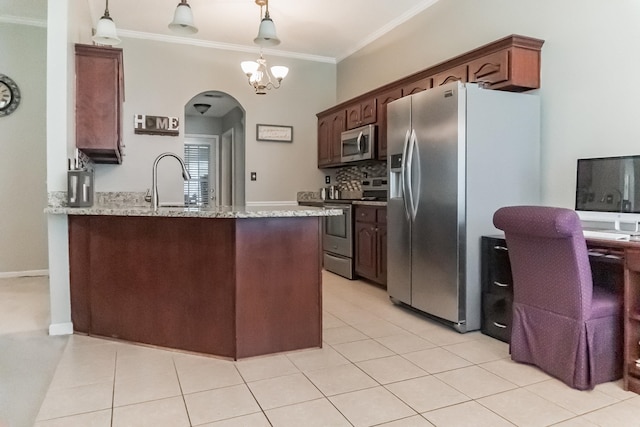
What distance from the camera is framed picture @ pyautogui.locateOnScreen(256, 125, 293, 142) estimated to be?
5938mm

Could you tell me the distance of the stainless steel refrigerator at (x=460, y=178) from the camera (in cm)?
307

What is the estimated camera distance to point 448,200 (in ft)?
10.3

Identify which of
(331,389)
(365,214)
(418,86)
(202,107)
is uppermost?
(202,107)

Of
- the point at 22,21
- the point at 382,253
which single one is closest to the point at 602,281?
the point at 382,253

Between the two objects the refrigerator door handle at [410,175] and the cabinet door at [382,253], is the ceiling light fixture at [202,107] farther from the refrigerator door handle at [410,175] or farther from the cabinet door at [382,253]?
the refrigerator door handle at [410,175]

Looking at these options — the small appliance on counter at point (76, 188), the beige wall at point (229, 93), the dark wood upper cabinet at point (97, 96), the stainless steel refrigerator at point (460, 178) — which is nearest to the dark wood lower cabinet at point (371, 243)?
the stainless steel refrigerator at point (460, 178)

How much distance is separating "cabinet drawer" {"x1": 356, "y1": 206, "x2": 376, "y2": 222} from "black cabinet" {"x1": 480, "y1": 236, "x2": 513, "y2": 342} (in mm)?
1595

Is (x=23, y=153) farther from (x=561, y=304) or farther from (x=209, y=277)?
(x=561, y=304)

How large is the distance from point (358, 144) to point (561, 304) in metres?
3.10

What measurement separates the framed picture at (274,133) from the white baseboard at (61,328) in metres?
3.50

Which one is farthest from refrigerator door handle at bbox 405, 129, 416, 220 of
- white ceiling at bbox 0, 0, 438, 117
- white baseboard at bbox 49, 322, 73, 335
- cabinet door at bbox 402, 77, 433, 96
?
white baseboard at bbox 49, 322, 73, 335

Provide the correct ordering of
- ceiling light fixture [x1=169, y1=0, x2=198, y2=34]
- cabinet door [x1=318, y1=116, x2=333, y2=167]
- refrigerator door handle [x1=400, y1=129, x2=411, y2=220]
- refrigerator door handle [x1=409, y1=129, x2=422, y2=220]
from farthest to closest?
cabinet door [x1=318, y1=116, x2=333, y2=167]
refrigerator door handle [x1=400, y1=129, x2=411, y2=220]
refrigerator door handle [x1=409, y1=129, x2=422, y2=220]
ceiling light fixture [x1=169, y1=0, x2=198, y2=34]

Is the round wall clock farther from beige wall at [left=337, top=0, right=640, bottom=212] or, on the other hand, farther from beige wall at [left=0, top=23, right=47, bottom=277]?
beige wall at [left=337, top=0, right=640, bottom=212]

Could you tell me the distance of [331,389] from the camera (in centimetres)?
221
